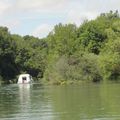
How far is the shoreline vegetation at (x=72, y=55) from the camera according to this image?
272 feet

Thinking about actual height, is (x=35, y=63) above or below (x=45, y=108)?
above

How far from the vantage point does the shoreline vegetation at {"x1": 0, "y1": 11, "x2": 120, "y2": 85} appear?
82.9 meters

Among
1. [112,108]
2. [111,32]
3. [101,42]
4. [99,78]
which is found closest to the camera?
[112,108]

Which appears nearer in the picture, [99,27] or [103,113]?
[103,113]

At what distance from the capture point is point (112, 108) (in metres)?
33.7

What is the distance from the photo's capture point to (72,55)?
92.7m

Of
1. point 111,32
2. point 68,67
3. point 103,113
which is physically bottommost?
point 103,113

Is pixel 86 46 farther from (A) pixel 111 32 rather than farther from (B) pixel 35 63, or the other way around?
(B) pixel 35 63

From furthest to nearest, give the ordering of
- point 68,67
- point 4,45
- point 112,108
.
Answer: point 4,45 → point 68,67 → point 112,108

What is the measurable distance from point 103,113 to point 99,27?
7943cm

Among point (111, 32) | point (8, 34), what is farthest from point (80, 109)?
point (8, 34)

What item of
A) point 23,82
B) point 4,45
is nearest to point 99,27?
point 23,82

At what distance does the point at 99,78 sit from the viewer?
288 ft

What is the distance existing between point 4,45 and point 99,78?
151 ft
